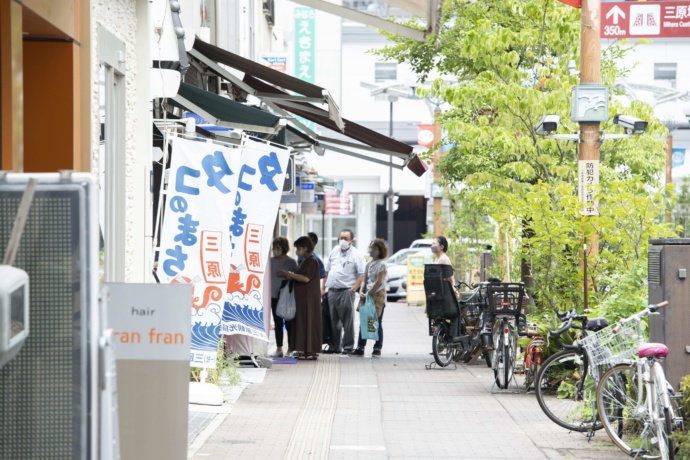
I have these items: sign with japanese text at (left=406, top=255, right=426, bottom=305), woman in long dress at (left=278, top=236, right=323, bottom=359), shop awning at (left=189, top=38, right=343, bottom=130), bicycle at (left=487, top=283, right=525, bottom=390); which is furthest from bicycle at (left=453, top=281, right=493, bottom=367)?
sign with japanese text at (left=406, top=255, right=426, bottom=305)

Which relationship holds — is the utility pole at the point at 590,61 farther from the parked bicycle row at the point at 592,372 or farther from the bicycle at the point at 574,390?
the bicycle at the point at 574,390

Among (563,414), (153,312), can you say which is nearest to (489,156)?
(563,414)

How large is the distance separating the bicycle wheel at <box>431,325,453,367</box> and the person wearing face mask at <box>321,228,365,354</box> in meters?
1.87

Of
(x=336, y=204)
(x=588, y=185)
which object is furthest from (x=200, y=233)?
(x=336, y=204)

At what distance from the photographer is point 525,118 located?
15781 mm

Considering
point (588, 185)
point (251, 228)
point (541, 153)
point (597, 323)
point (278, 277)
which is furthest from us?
point (278, 277)

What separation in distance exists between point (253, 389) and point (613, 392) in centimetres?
509

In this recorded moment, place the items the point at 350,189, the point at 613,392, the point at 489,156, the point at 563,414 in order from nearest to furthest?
1. the point at 613,392
2. the point at 563,414
3. the point at 489,156
4. the point at 350,189

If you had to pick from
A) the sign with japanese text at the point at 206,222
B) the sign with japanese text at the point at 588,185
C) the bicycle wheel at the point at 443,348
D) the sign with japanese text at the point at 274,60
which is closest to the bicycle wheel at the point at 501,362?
the sign with japanese text at the point at 588,185

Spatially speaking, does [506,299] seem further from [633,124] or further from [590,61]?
[590,61]

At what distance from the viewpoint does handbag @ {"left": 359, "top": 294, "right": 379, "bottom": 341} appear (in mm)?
17219

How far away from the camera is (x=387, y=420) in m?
10.8

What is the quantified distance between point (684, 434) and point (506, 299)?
5.51m

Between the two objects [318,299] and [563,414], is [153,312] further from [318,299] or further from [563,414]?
[318,299]
